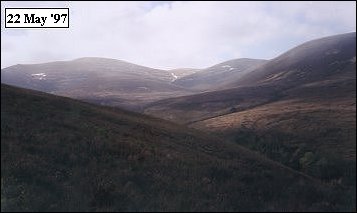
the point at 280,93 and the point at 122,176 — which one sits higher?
the point at 122,176

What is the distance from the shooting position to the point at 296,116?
93.9 m

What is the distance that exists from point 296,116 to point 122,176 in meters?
80.4

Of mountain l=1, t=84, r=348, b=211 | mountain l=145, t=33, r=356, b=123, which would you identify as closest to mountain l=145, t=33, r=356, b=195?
mountain l=145, t=33, r=356, b=123

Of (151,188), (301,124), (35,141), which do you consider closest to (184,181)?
(151,188)

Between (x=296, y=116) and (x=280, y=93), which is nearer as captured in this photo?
(x=296, y=116)

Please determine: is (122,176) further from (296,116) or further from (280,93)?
(280,93)

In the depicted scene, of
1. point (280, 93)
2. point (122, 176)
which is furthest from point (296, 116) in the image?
point (122, 176)

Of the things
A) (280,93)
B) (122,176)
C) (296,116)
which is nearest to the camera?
(122,176)

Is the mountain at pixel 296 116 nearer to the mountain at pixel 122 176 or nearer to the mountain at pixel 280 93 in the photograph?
the mountain at pixel 280 93

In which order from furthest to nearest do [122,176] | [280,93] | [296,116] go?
[280,93] < [296,116] < [122,176]

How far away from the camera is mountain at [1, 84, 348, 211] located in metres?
15.4

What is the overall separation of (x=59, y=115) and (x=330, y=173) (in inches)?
850

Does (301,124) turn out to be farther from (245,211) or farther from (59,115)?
(245,211)

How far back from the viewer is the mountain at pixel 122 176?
15.4 meters
